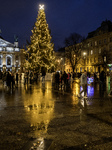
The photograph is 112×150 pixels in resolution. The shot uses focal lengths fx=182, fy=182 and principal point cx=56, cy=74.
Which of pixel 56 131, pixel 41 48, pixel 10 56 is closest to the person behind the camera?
pixel 56 131

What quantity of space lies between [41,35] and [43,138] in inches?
1233

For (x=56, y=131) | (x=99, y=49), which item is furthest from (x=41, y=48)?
(x=56, y=131)

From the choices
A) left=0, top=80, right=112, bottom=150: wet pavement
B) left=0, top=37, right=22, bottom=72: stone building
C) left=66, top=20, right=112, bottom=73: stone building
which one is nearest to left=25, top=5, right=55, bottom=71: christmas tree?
left=66, top=20, right=112, bottom=73: stone building

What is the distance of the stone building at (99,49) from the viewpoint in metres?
52.1

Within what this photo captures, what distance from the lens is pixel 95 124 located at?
5.50 meters

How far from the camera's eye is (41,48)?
3450 cm

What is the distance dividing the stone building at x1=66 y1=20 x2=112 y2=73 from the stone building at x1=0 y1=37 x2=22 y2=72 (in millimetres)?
36711

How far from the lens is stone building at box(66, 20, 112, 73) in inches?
2052

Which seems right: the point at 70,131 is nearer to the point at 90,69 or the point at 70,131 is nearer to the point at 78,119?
the point at 78,119

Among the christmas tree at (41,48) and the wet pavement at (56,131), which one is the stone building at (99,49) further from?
the wet pavement at (56,131)

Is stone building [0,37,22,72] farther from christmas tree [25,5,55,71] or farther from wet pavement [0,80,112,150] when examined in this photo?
wet pavement [0,80,112,150]

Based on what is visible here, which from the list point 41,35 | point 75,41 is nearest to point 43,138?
point 41,35

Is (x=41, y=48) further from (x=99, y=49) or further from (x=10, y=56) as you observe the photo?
(x=10, y=56)

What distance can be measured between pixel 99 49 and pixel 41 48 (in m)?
27.3
